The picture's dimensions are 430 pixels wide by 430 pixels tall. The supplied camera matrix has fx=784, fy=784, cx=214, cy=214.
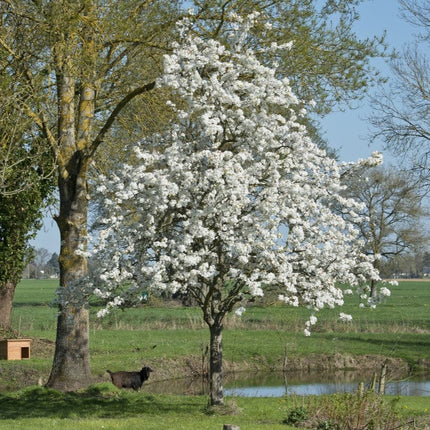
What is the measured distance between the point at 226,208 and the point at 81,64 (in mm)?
6328

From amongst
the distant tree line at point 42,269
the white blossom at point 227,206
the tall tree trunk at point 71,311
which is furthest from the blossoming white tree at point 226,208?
the distant tree line at point 42,269

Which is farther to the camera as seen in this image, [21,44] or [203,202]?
[21,44]

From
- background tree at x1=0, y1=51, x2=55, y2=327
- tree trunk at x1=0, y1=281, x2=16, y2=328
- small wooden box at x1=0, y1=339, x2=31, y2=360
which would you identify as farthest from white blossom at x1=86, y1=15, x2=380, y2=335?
tree trunk at x1=0, y1=281, x2=16, y2=328

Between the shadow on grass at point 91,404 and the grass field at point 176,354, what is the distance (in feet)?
0.07

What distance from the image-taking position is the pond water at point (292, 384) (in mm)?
21984

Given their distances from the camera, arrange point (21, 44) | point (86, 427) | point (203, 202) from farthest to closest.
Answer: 1. point (21, 44)
2. point (203, 202)
3. point (86, 427)

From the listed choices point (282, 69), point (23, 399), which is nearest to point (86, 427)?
point (23, 399)

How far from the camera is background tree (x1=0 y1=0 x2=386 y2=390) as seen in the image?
697 inches

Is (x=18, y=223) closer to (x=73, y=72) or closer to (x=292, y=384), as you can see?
(x=73, y=72)

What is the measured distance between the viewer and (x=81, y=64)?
58.0 ft

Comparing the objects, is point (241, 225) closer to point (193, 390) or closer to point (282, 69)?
point (282, 69)

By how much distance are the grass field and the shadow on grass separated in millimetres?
21

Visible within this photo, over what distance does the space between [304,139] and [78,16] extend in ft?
19.7

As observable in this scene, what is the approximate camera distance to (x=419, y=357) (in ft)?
95.5
